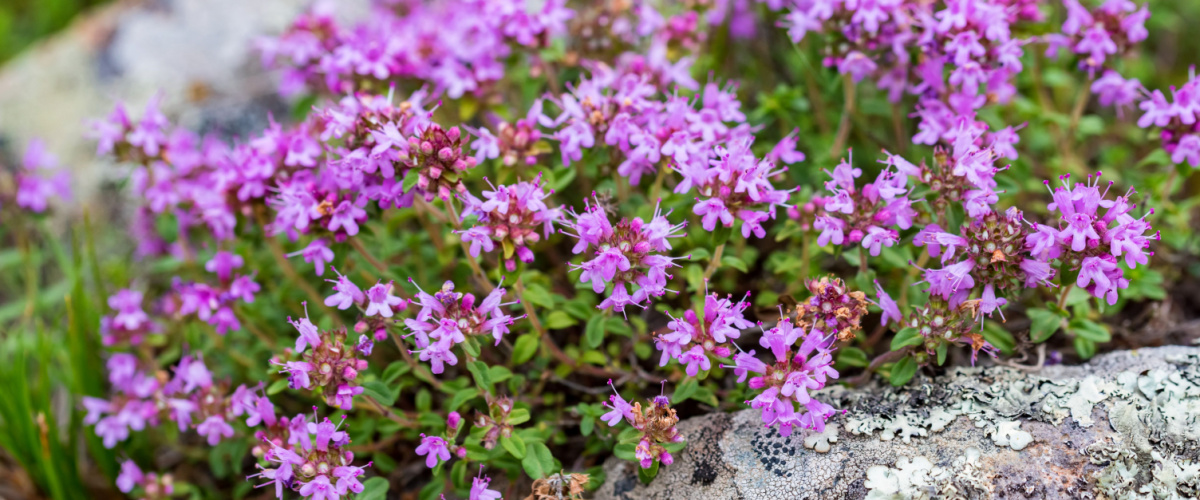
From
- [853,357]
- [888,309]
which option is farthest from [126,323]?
[888,309]

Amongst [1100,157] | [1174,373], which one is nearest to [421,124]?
[1174,373]

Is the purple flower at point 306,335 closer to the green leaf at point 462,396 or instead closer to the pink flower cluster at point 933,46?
the green leaf at point 462,396

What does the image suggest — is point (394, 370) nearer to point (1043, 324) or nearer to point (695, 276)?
point (695, 276)

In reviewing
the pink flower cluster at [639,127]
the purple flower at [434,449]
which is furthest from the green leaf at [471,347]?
the pink flower cluster at [639,127]

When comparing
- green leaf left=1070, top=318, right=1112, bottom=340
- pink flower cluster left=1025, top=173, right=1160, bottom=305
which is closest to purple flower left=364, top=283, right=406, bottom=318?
pink flower cluster left=1025, top=173, right=1160, bottom=305

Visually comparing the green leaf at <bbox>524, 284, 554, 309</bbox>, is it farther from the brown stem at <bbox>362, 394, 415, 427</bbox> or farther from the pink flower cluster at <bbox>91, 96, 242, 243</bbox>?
the pink flower cluster at <bbox>91, 96, 242, 243</bbox>

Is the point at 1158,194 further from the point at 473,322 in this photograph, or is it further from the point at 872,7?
the point at 473,322
